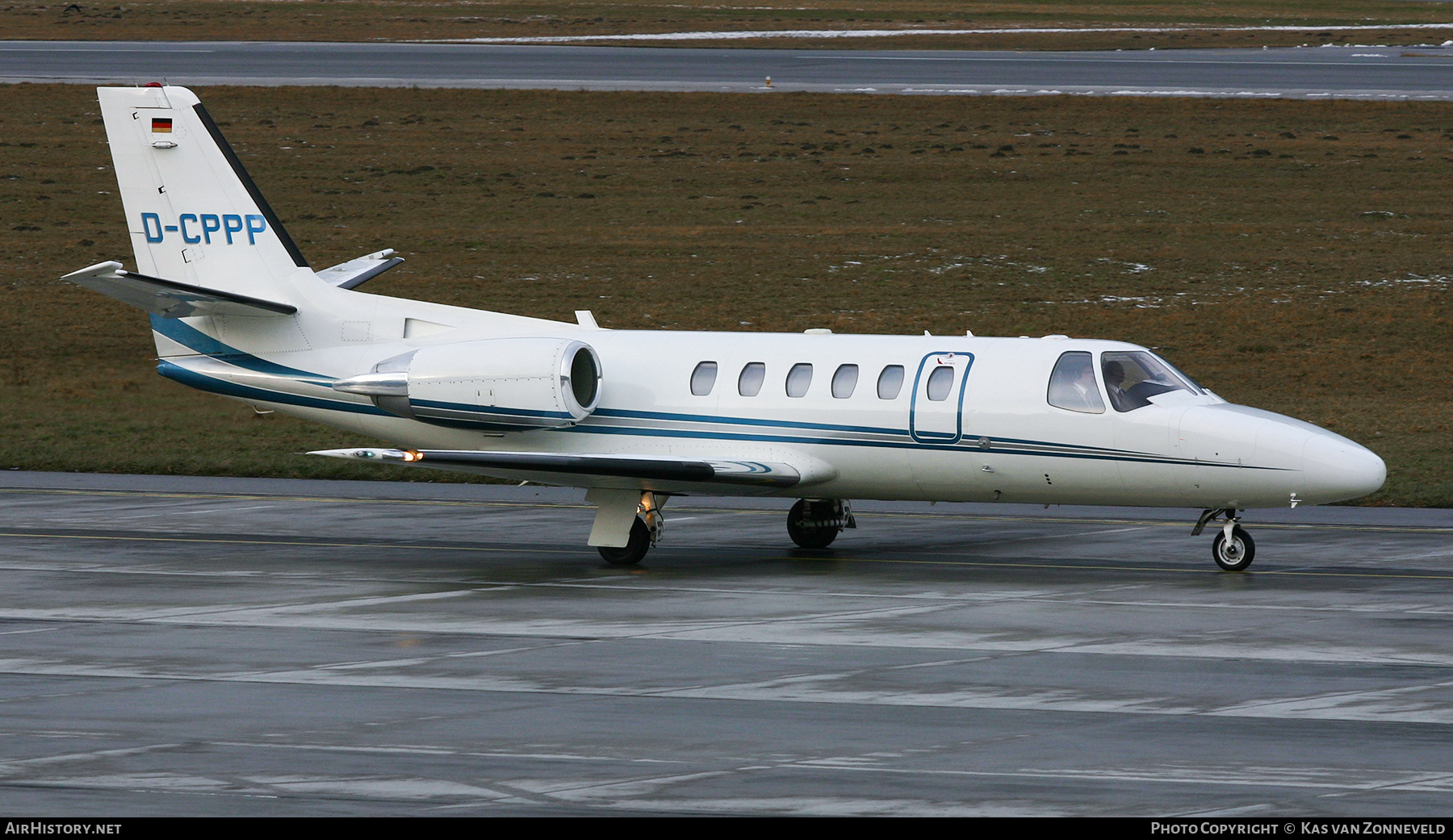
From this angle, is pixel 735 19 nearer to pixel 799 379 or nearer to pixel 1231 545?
pixel 799 379

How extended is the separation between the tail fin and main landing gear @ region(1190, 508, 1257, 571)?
12.1 m

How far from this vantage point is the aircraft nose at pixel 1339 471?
66.1 feet

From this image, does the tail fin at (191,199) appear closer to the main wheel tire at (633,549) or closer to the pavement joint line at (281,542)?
the pavement joint line at (281,542)

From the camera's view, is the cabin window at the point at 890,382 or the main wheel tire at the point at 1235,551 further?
the cabin window at the point at 890,382

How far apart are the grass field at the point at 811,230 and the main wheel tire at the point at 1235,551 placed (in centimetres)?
622

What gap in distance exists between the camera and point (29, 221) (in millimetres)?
50750

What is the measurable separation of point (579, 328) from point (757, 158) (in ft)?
109

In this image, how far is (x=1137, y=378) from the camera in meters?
21.5

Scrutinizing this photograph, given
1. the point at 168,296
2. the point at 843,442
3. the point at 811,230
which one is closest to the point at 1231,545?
the point at 843,442

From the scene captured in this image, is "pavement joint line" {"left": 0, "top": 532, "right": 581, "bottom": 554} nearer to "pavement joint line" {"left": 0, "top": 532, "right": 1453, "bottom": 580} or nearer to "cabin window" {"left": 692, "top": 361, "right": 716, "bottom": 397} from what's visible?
"pavement joint line" {"left": 0, "top": 532, "right": 1453, "bottom": 580}

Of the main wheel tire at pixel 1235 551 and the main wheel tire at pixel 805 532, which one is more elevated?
the main wheel tire at pixel 805 532

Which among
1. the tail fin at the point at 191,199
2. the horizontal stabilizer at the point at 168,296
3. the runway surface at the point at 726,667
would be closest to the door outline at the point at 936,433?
the runway surface at the point at 726,667

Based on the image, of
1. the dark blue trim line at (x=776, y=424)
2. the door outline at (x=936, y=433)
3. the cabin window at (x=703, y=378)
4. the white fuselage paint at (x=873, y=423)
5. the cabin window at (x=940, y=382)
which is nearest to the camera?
the white fuselage paint at (x=873, y=423)

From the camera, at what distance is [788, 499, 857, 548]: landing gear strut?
23.6 metres
